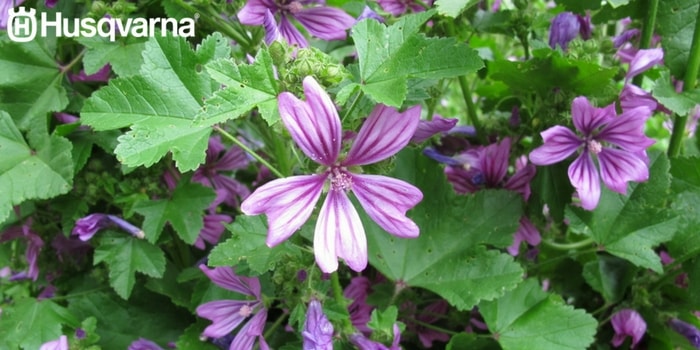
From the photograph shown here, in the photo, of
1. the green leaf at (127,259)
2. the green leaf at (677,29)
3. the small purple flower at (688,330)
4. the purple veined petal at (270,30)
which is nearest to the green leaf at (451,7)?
the purple veined petal at (270,30)

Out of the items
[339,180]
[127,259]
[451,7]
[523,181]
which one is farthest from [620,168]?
[127,259]

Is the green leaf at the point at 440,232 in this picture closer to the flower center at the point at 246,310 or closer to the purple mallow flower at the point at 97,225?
the flower center at the point at 246,310

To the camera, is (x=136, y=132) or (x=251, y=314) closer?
(x=136, y=132)

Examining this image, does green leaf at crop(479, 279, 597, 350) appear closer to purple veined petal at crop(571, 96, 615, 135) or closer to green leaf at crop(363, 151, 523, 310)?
green leaf at crop(363, 151, 523, 310)

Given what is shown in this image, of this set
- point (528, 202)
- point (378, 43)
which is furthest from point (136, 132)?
point (528, 202)

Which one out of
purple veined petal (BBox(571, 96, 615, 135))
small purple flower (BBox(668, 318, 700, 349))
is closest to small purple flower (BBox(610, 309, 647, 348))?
small purple flower (BBox(668, 318, 700, 349))

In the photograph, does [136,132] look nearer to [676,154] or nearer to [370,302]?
[370,302]
